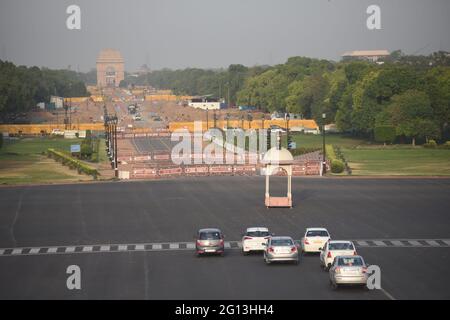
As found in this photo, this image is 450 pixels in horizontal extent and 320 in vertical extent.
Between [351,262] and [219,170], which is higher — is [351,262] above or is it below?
above

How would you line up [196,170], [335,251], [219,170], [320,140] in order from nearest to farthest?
1. [335,251]
2. [196,170]
3. [219,170]
4. [320,140]

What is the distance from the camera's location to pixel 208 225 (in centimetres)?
4853

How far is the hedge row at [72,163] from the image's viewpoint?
264 feet

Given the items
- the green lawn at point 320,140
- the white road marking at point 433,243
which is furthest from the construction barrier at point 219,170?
the white road marking at point 433,243

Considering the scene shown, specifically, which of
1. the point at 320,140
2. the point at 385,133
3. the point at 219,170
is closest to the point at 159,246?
the point at 219,170

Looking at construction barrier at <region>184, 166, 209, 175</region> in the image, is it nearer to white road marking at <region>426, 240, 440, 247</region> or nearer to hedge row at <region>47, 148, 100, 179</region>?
hedge row at <region>47, 148, 100, 179</region>

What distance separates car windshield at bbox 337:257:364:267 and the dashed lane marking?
10.1 m

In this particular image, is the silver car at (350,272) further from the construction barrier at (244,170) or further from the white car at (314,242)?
the construction barrier at (244,170)

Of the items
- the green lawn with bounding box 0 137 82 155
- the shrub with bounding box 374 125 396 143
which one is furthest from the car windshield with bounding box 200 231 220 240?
the shrub with bounding box 374 125 396 143

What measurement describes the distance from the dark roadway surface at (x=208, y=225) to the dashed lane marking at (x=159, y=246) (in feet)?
2.77

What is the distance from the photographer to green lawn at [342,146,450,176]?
8161cm

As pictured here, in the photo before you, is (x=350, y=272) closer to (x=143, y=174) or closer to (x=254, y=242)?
(x=254, y=242)

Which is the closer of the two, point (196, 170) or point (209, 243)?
point (209, 243)

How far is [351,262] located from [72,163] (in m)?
61.0
